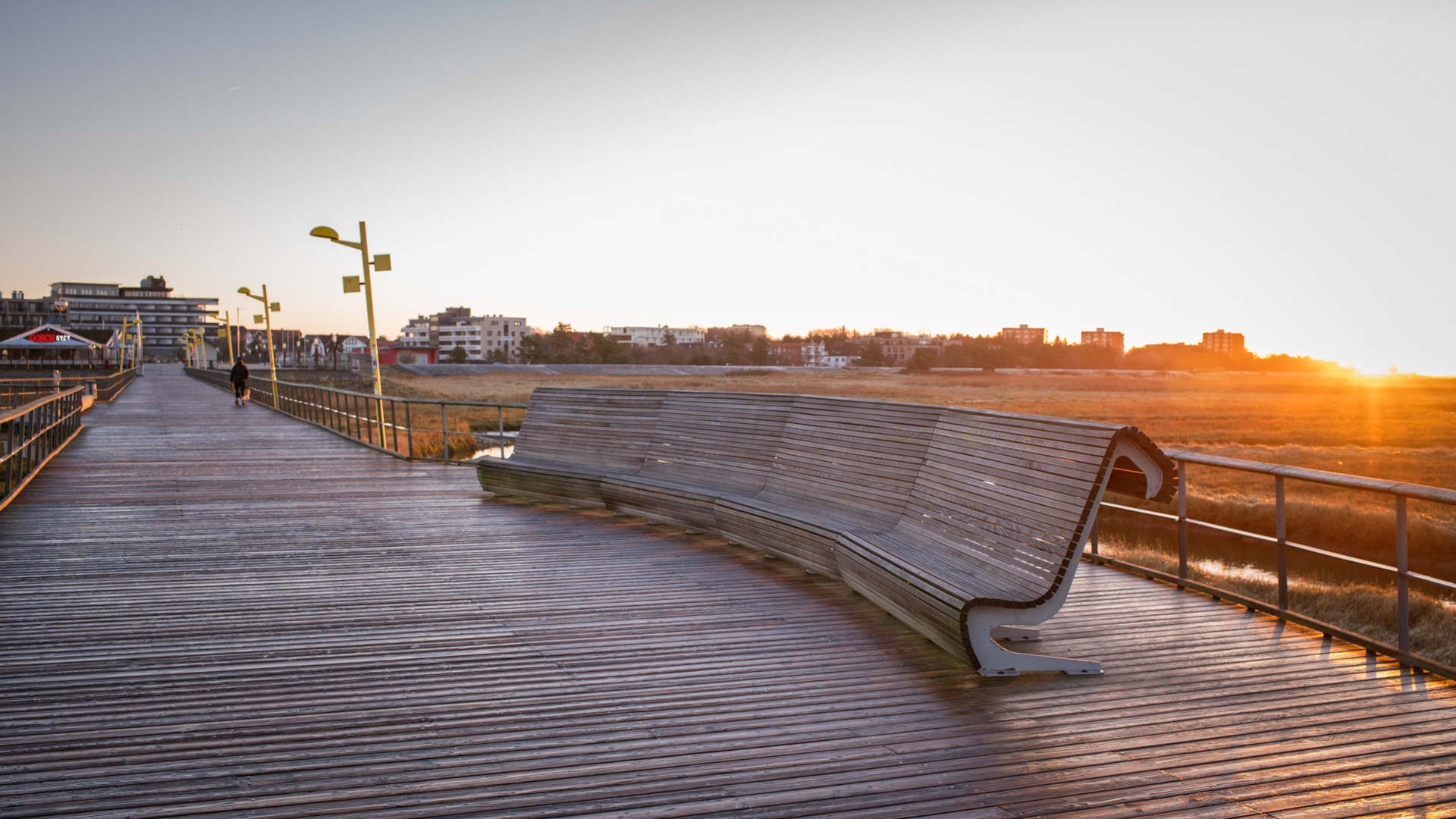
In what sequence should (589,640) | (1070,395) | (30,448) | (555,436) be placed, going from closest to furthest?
(589,640) → (555,436) → (30,448) → (1070,395)

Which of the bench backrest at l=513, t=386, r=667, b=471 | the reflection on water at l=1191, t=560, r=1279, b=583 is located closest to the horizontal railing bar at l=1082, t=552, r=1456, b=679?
the bench backrest at l=513, t=386, r=667, b=471

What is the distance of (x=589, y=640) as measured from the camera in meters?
4.08

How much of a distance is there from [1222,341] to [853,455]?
184 metres

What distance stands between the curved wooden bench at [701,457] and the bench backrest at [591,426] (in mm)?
202

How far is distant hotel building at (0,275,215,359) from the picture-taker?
495 ft

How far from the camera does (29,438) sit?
1033 cm

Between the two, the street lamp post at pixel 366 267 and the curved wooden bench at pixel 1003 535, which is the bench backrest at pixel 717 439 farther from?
the street lamp post at pixel 366 267

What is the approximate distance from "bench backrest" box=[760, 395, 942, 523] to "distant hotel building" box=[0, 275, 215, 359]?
556 feet

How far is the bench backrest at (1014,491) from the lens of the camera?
11.2 feet

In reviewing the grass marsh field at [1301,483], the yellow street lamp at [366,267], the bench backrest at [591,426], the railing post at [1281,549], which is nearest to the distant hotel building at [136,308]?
the grass marsh field at [1301,483]

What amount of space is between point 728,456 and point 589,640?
2.83 metres

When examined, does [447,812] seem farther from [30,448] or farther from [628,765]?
[30,448]

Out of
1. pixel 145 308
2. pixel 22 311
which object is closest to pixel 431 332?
pixel 145 308

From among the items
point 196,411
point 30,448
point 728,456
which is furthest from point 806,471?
point 196,411
